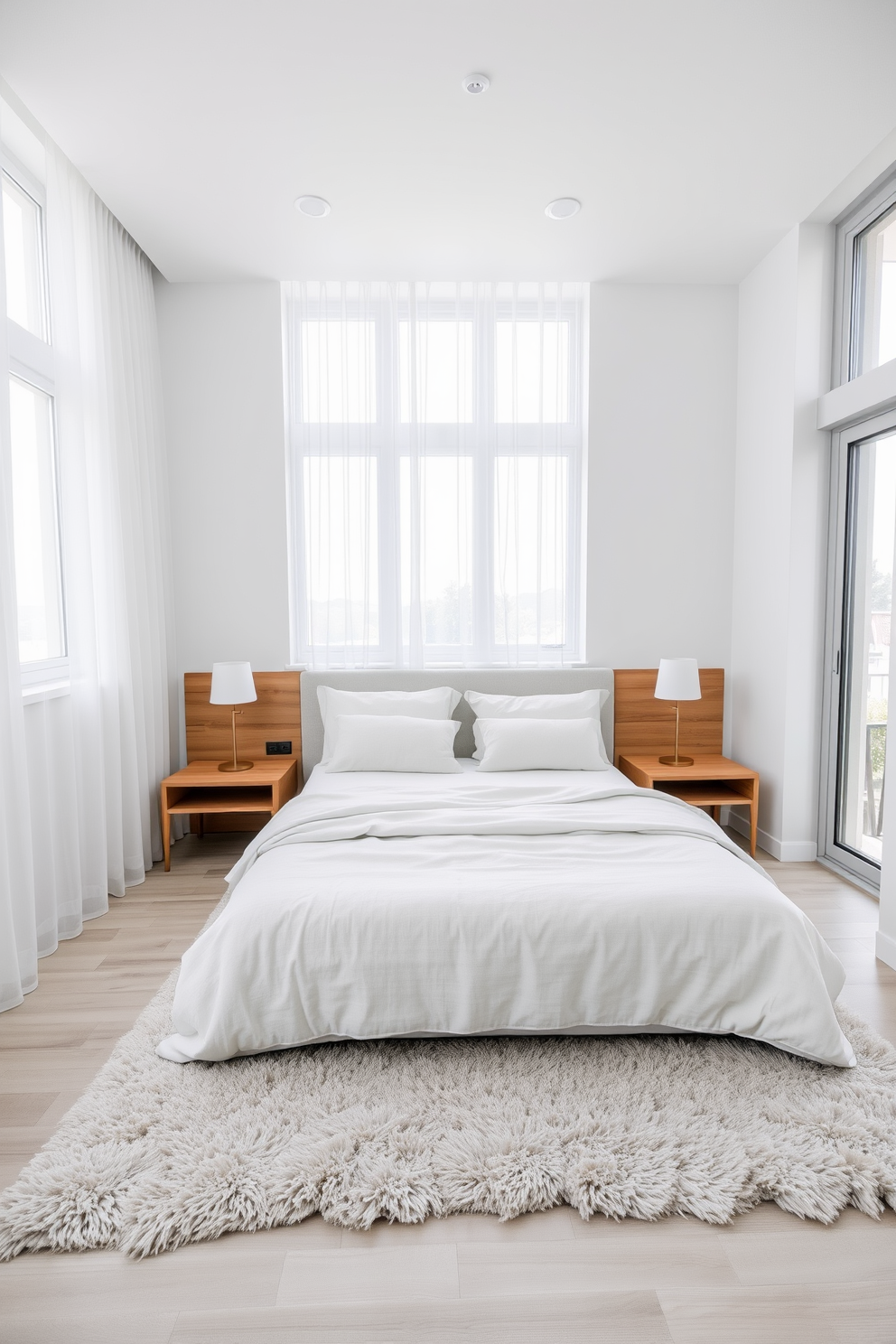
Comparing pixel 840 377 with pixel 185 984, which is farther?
pixel 840 377

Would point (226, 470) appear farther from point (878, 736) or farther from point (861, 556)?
point (878, 736)

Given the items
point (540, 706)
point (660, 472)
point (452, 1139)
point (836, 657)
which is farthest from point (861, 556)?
point (452, 1139)

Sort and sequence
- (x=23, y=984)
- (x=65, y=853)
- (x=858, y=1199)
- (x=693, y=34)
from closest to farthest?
(x=858, y=1199), (x=693, y=34), (x=23, y=984), (x=65, y=853)

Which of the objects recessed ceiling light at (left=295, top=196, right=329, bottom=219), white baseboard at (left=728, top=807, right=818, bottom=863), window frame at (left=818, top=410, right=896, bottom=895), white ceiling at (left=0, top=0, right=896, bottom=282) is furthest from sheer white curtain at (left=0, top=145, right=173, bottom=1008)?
window frame at (left=818, top=410, right=896, bottom=895)

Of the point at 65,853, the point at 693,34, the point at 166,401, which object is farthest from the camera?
the point at 166,401

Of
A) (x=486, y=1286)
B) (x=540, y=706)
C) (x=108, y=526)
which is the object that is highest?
(x=108, y=526)

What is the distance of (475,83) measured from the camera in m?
2.37

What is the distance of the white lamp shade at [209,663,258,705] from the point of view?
11.8ft

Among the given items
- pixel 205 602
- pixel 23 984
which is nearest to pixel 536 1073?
pixel 23 984

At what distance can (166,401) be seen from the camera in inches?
154

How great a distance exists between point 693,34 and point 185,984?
120 inches

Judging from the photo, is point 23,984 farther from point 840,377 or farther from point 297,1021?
point 840,377

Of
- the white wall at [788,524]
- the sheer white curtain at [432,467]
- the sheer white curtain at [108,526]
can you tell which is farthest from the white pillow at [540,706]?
the sheer white curtain at [108,526]

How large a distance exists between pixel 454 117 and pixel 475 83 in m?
0.19
